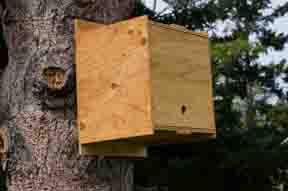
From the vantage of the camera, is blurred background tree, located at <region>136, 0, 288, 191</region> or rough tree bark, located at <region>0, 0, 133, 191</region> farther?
blurred background tree, located at <region>136, 0, 288, 191</region>

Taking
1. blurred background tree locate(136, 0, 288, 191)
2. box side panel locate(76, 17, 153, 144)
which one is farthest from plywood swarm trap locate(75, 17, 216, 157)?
blurred background tree locate(136, 0, 288, 191)

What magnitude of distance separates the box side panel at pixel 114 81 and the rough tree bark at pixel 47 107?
0.24ft

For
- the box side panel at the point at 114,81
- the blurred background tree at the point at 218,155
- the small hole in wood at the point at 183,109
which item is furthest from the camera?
Answer: the blurred background tree at the point at 218,155

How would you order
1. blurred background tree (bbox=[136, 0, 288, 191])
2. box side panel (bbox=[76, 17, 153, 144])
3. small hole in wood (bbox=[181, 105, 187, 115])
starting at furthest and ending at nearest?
blurred background tree (bbox=[136, 0, 288, 191]) → small hole in wood (bbox=[181, 105, 187, 115]) → box side panel (bbox=[76, 17, 153, 144])

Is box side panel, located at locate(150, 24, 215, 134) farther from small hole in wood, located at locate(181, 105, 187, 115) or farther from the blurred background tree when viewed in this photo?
the blurred background tree

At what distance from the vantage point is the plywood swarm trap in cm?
204

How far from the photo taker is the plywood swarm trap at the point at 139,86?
2.04 metres

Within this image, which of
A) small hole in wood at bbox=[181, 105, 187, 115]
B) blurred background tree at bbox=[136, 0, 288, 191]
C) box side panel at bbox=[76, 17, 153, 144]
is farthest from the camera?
blurred background tree at bbox=[136, 0, 288, 191]

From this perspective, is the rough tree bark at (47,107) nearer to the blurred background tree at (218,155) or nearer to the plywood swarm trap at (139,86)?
the plywood swarm trap at (139,86)

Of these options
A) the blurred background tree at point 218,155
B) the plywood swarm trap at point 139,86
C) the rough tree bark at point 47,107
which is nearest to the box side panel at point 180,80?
the plywood swarm trap at point 139,86

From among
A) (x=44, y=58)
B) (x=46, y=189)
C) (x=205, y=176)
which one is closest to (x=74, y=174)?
(x=46, y=189)

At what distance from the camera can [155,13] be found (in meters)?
6.38

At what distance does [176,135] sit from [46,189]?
0.51 metres

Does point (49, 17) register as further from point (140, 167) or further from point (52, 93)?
point (140, 167)
